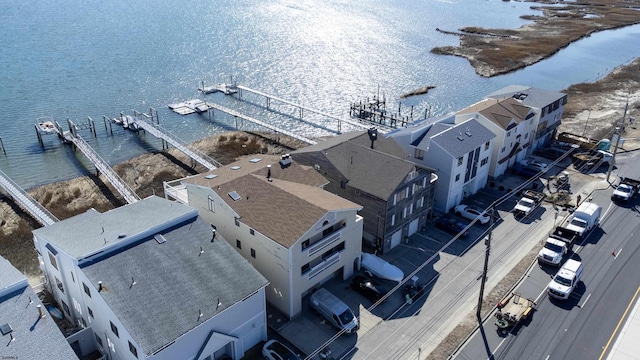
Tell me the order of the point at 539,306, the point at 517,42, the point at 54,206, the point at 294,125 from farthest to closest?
the point at 517,42 → the point at 294,125 → the point at 54,206 → the point at 539,306

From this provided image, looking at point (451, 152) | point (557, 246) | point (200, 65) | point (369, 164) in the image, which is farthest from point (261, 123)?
point (557, 246)

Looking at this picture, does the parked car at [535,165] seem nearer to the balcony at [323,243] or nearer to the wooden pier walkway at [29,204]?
the balcony at [323,243]

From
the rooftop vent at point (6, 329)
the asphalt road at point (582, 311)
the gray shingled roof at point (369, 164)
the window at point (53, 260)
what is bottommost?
the asphalt road at point (582, 311)

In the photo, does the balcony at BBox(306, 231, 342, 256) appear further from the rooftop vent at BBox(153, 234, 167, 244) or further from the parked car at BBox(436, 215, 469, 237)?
the parked car at BBox(436, 215, 469, 237)

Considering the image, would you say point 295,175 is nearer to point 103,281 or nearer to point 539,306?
point 103,281

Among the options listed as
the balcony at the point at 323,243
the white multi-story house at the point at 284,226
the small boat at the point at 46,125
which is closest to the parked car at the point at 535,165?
the white multi-story house at the point at 284,226

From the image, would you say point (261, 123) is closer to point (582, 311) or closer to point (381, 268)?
point (381, 268)

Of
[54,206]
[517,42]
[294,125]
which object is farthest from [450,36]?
[54,206]
